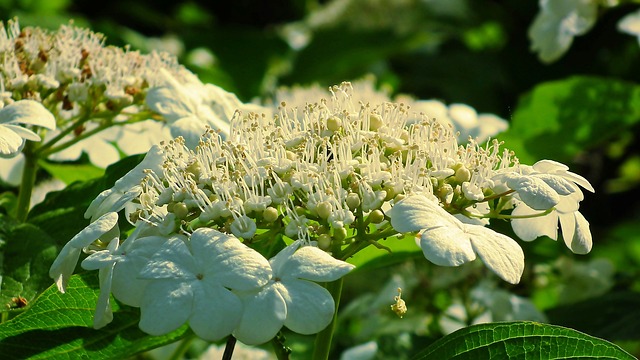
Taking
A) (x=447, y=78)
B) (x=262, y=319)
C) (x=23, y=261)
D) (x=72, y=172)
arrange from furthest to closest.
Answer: (x=447, y=78) < (x=72, y=172) < (x=23, y=261) < (x=262, y=319)

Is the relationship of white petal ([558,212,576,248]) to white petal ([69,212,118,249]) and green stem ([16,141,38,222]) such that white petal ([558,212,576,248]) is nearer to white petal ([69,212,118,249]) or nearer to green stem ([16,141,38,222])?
white petal ([69,212,118,249])

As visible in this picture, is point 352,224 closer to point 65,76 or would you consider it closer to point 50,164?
point 65,76

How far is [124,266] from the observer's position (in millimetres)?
845

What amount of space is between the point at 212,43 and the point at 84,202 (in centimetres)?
226

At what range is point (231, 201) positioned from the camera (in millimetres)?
897

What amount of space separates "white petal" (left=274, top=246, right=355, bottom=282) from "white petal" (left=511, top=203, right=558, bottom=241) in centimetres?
27

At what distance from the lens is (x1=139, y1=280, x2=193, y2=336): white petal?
788mm

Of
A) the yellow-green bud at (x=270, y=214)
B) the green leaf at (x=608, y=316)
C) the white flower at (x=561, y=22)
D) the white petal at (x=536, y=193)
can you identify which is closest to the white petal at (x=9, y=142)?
the yellow-green bud at (x=270, y=214)

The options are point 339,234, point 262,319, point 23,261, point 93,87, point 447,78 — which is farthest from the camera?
point 447,78

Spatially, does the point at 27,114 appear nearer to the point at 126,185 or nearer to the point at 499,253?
the point at 126,185

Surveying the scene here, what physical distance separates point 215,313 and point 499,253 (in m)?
0.26

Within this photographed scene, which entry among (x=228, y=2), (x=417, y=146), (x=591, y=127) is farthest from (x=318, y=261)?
(x=228, y=2)

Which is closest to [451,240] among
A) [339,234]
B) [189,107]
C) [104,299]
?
[339,234]

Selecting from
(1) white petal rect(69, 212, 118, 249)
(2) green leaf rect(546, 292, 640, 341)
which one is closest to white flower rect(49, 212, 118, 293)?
(1) white petal rect(69, 212, 118, 249)
